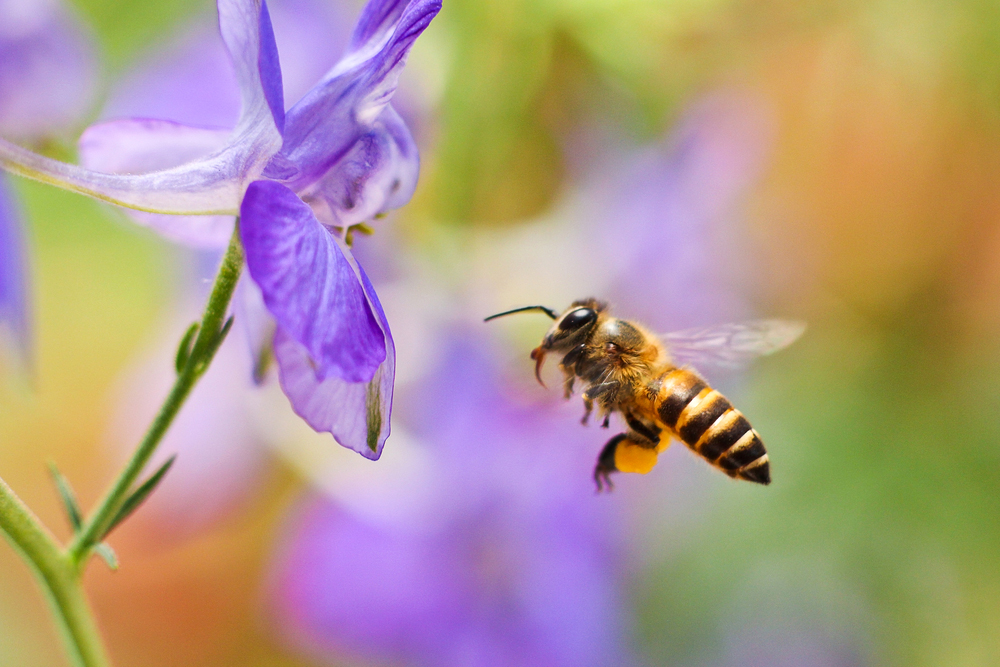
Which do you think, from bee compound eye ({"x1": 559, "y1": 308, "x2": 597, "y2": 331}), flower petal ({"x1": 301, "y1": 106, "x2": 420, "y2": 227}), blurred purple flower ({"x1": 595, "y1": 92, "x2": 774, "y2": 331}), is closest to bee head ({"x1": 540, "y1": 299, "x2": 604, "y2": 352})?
bee compound eye ({"x1": 559, "y1": 308, "x2": 597, "y2": 331})

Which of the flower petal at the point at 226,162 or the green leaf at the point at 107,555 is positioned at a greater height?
the flower petal at the point at 226,162

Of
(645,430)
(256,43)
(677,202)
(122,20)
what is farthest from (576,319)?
(122,20)

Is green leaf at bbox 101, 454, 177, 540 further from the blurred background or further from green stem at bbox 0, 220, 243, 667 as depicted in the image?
the blurred background

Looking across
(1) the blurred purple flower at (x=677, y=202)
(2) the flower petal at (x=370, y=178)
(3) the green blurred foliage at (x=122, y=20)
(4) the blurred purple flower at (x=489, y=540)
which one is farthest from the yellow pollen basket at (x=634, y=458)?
(3) the green blurred foliage at (x=122, y=20)

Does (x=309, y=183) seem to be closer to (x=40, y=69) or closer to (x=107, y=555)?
(x=107, y=555)

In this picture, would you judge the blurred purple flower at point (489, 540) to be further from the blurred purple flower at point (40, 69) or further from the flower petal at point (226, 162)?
the flower petal at point (226, 162)
